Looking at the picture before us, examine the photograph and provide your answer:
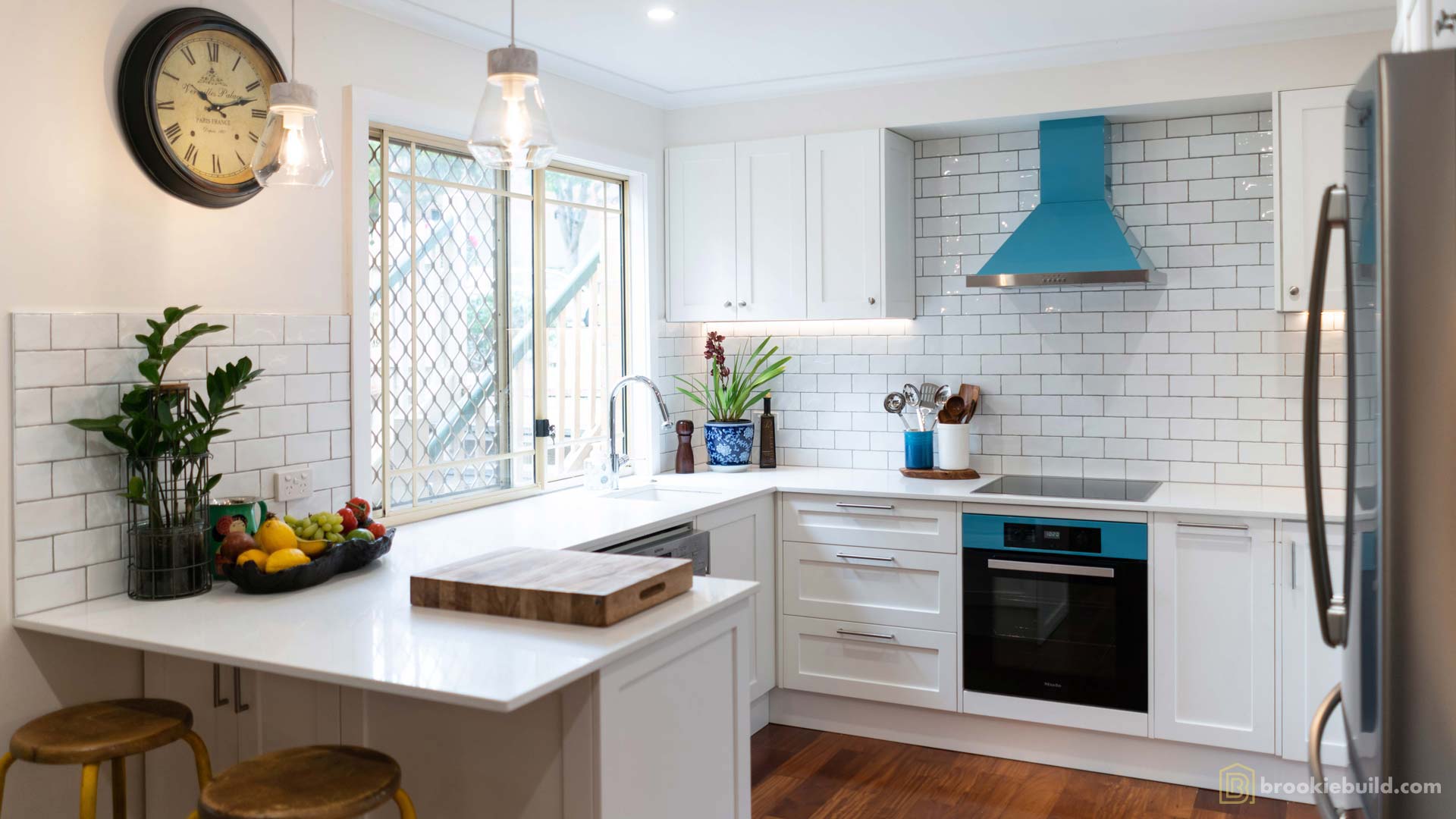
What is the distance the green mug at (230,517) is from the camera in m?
Result: 2.53

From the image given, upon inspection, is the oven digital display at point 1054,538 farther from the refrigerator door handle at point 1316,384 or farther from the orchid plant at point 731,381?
the refrigerator door handle at point 1316,384

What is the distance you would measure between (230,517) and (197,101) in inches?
40.0

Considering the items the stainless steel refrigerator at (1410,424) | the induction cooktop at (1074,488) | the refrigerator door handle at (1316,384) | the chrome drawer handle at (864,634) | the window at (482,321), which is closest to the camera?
the stainless steel refrigerator at (1410,424)

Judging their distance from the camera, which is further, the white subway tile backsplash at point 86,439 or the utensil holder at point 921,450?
the utensil holder at point 921,450

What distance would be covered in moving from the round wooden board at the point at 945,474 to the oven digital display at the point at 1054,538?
1.48ft

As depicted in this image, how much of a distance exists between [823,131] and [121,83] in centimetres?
264

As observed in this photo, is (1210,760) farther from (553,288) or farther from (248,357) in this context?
(248,357)

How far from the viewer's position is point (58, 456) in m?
2.34

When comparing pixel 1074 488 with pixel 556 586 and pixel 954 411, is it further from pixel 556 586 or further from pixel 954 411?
pixel 556 586

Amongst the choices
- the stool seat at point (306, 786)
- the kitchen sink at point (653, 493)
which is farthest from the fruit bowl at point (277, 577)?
the kitchen sink at point (653, 493)

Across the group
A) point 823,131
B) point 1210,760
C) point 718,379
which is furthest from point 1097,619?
point 823,131

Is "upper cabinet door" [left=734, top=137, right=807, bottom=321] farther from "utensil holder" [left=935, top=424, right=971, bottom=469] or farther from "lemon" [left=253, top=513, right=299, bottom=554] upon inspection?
"lemon" [left=253, top=513, right=299, bottom=554]

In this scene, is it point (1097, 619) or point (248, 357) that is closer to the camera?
point (248, 357)

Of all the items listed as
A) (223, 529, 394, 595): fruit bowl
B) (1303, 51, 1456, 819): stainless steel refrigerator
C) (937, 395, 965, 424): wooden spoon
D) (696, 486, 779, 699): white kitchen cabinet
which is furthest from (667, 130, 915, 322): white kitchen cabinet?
(1303, 51, 1456, 819): stainless steel refrigerator
